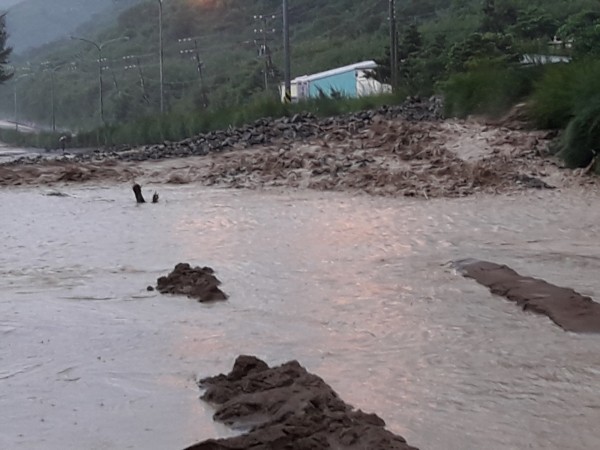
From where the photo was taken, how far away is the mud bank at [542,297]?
5.20 m

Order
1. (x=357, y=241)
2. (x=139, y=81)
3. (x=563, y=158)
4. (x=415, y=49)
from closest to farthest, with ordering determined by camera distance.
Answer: (x=357, y=241) < (x=563, y=158) < (x=415, y=49) < (x=139, y=81)

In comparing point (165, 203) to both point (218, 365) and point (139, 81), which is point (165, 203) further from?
point (139, 81)

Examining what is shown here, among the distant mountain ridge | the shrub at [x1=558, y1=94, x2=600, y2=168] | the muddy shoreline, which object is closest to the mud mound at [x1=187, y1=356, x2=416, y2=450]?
the muddy shoreline

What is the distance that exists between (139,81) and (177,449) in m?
78.1

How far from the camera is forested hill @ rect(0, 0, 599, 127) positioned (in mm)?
35500

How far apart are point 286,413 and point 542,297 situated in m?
2.63

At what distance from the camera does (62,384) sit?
4273 mm

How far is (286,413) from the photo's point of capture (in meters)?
3.60

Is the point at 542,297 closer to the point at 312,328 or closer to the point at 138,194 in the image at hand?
the point at 312,328

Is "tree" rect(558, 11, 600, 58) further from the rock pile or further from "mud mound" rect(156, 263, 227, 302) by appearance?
"mud mound" rect(156, 263, 227, 302)

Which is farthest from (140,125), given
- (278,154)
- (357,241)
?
(357,241)

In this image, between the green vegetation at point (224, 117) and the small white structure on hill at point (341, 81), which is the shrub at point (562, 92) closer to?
the green vegetation at point (224, 117)

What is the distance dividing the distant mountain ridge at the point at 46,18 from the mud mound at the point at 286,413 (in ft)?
486

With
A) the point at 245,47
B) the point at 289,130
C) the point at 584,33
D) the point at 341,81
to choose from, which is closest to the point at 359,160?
the point at 289,130
